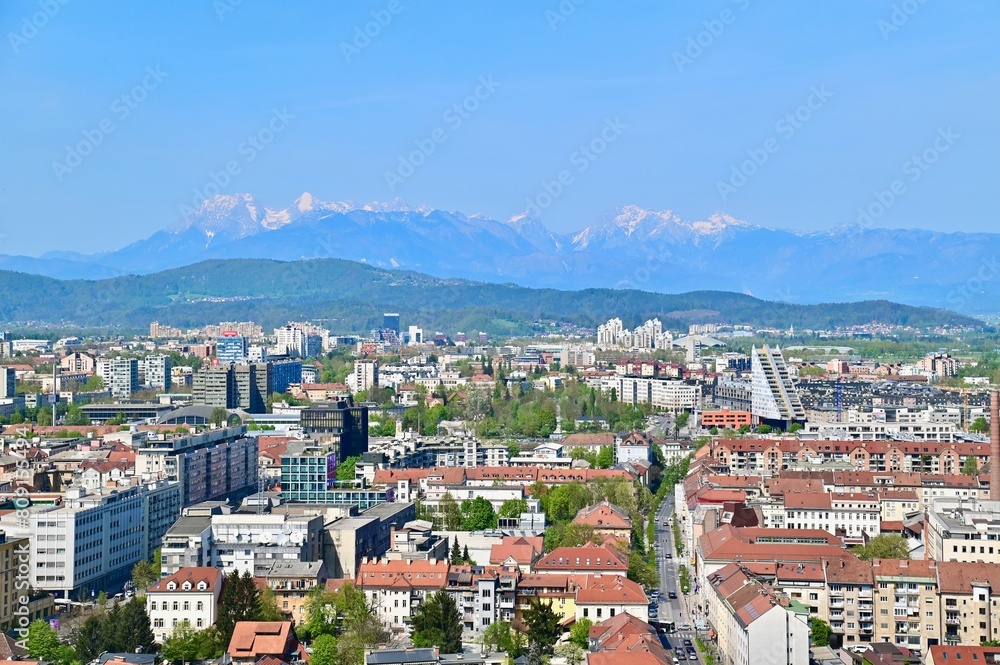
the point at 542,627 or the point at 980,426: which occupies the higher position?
the point at 980,426

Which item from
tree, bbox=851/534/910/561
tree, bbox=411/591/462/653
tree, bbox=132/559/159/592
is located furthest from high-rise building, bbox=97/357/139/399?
tree, bbox=411/591/462/653

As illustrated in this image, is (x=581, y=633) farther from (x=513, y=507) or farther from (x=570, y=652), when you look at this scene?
(x=513, y=507)

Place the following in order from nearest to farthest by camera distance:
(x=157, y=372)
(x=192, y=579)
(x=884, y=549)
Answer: (x=192, y=579) → (x=884, y=549) → (x=157, y=372)

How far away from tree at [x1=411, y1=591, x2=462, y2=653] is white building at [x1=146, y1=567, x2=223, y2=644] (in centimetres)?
297

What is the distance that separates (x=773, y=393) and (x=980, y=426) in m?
7.55

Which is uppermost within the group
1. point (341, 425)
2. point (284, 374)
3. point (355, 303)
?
point (355, 303)

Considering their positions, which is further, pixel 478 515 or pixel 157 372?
pixel 157 372

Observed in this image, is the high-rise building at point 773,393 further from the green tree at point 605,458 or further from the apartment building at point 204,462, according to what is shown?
Answer: the apartment building at point 204,462

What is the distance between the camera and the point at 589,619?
2130 cm

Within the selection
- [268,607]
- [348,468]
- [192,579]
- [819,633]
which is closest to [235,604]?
[268,607]

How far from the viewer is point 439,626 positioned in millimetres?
20219

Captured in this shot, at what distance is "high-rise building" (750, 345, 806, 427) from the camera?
49625mm

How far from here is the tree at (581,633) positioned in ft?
66.1

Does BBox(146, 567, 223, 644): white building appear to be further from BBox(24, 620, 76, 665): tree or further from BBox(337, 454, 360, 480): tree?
BBox(337, 454, 360, 480): tree
